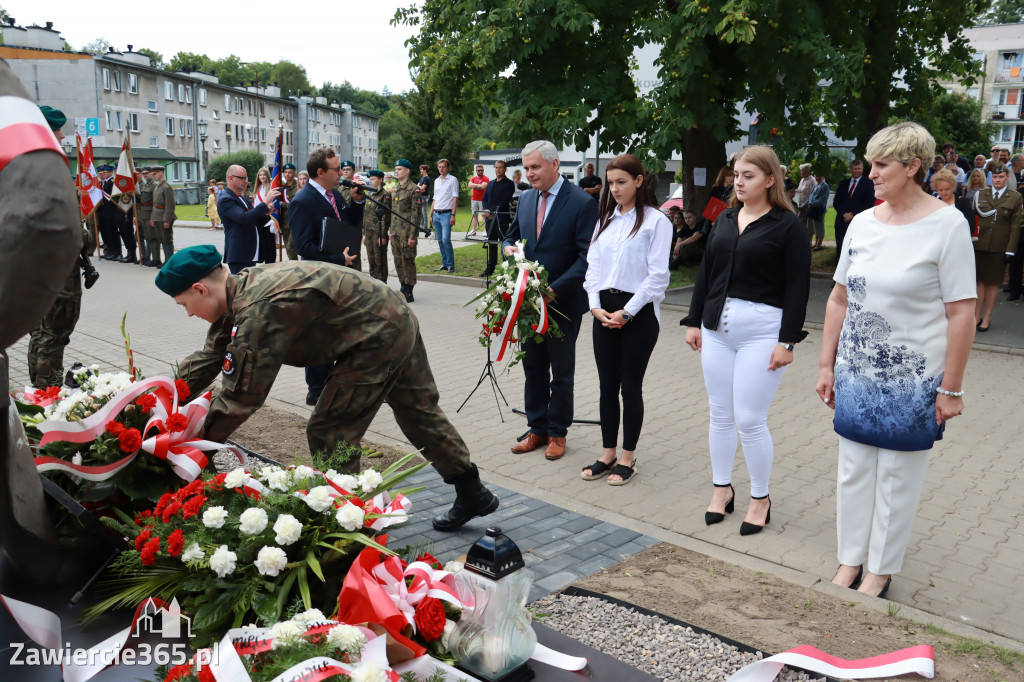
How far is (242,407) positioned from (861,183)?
14.7 m

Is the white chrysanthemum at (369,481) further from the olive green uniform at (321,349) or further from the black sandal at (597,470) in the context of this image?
the black sandal at (597,470)

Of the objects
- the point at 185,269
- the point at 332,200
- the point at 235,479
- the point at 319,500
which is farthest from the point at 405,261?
the point at 319,500

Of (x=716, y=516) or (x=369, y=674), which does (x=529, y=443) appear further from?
(x=369, y=674)

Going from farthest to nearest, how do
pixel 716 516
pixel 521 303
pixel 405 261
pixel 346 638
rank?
pixel 405 261 → pixel 521 303 → pixel 716 516 → pixel 346 638

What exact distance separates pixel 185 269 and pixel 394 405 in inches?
49.8

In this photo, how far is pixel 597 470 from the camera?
5.83 metres

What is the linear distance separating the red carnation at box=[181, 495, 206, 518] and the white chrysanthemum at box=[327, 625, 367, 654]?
0.77 meters

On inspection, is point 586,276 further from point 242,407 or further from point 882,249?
point 242,407

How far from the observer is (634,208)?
561 centimetres

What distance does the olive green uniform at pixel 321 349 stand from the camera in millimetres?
3496

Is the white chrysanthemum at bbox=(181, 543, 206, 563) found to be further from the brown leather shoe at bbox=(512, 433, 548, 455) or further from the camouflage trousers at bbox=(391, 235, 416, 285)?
the camouflage trousers at bbox=(391, 235, 416, 285)

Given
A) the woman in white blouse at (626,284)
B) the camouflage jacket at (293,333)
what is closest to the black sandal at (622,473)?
the woman in white blouse at (626,284)

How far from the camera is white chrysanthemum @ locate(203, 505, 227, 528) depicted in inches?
109

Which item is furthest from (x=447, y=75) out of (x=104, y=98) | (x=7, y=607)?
(x=104, y=98)
